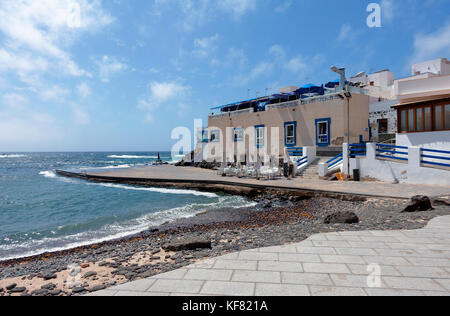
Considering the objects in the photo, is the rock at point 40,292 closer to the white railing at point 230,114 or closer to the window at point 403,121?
the window at point 403,121

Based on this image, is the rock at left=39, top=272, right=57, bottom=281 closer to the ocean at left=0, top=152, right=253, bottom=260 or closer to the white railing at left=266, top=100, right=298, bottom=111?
the ocean at left=0, top=152, right=253, bottom=260

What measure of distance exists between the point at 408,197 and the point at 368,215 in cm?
287

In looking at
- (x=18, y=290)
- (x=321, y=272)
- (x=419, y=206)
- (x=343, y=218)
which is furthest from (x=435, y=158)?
(x=18, y=290)

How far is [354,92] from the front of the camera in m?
18.5

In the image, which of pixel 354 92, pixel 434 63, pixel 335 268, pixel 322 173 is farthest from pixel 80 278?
pixel 434 63

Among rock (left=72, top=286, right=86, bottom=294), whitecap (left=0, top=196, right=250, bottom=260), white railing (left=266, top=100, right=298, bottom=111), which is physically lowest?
whitecap (left=0, top=196, right=250, bottom=260)

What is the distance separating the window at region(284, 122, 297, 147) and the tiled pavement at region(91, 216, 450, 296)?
16866 millimetres

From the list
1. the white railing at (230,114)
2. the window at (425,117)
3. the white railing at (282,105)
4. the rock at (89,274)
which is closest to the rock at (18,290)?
the rock at (89,274)

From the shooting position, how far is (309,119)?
2030cm

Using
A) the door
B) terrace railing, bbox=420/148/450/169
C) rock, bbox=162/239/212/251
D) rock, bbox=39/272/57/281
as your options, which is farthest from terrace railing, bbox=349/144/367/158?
rock, bbox=39/272/57/281

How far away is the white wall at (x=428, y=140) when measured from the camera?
1209 centimetres

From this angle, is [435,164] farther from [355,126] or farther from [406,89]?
[355,126]

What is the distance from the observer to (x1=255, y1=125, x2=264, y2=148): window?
2397cm

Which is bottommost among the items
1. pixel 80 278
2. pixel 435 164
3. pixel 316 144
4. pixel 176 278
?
pixel 80 278
